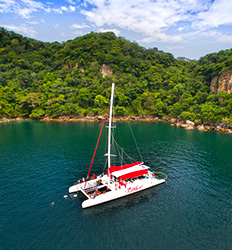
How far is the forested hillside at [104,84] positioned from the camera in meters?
103

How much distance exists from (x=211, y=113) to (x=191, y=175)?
59544 millimetres

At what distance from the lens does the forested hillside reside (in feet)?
339

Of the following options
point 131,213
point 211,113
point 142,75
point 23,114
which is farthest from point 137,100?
point 131,213

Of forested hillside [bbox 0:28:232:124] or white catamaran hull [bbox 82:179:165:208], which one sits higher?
forested hillside [bbox 0:28:232:124]

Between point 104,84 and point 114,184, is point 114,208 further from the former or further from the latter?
point 104,84

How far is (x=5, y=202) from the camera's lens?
26.7 m

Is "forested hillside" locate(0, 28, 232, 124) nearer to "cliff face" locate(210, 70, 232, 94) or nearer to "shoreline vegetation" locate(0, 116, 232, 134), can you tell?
"shoreline vegetation" locate(0, 116, 232, 134)

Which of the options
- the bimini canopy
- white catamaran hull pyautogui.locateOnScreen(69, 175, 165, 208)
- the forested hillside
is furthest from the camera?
the forested hillside

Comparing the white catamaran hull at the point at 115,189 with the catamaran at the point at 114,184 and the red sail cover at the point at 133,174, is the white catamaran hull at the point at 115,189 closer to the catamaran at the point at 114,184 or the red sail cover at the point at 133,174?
the catamaran at the point at 114,184

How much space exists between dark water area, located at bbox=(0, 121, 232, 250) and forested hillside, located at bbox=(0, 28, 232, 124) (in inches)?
2371

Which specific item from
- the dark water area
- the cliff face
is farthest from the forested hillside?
the dark water area

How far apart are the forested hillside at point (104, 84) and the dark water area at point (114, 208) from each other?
6023cm

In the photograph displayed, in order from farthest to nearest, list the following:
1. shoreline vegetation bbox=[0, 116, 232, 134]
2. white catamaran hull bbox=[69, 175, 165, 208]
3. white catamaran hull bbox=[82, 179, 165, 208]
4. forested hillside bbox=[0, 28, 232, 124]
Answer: forested hillside bbox=[0, 28, 232, 124], shoreline vegetation bbox=[0, 116, 232, 134], white catamaran hull bbox=[69, 175, 165, 208], white catamaran hull bbox=[82, 179, 165, 208]


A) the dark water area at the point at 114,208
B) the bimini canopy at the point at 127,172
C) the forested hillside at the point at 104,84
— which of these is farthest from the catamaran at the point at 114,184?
the forested hillside at the point at 104,84
